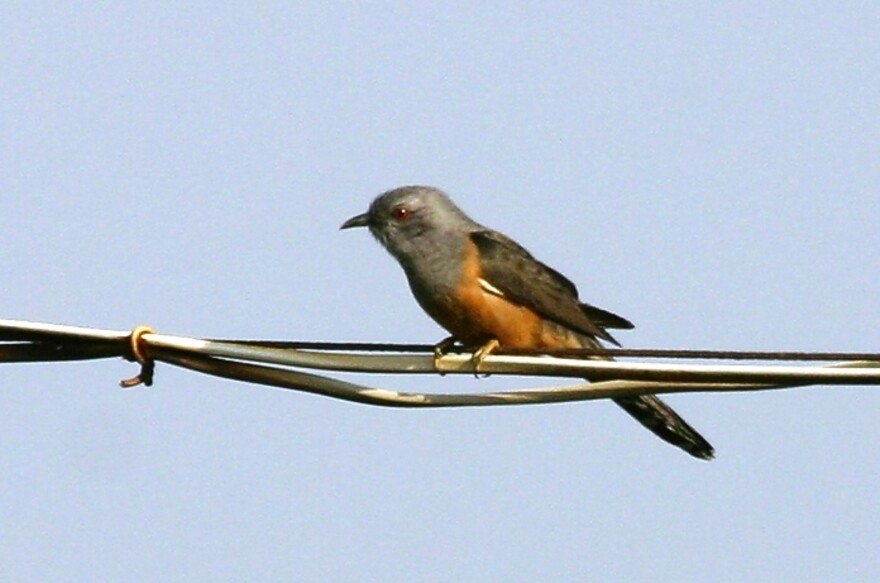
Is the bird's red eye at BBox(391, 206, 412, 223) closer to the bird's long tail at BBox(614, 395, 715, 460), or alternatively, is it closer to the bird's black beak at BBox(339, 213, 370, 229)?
the bird's black beak at BBox(339, 213, 370, 229)

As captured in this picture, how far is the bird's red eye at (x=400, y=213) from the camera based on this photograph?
11.6 metres

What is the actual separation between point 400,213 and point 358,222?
1.04ft

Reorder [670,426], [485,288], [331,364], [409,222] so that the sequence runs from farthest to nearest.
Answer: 1. [409,222]
2. [485,288]
3. [670,426]
4. [331,364]

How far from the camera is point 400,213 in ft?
38.1

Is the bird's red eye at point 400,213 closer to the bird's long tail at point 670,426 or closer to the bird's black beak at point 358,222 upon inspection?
the bird's black beak at point 358,222

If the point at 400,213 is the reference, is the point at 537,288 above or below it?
below

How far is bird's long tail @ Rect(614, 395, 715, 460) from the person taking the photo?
1058 centimetres

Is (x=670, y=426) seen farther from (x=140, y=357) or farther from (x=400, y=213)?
(x=140, y=357)

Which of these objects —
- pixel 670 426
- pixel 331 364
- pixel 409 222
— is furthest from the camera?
pixel 409 222

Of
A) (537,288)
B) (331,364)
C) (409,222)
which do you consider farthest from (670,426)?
(331,364)

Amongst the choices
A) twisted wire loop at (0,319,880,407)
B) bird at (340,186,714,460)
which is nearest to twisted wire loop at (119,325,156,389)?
twisted wire loop at (0,319,880,407)

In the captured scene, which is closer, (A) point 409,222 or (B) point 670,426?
(B) point 670,426

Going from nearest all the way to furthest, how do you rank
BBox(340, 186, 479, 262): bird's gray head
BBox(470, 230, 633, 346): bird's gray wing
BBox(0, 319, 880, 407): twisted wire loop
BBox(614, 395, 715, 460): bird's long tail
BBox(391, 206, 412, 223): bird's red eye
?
BBox(0, 319, 880, 407): twisted wire loop, BBox(614, 395, 715, 460): bird's long tail, BBox(470, 230, 633, 346): bird's gray wing, BBox(340, 186, 479, 262): bird's gray head, BBox(391, 206, 412, 223): bird's red eye

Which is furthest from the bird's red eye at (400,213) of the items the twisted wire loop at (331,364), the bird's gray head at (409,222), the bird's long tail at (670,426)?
the twisted wire loop at (331,364)
